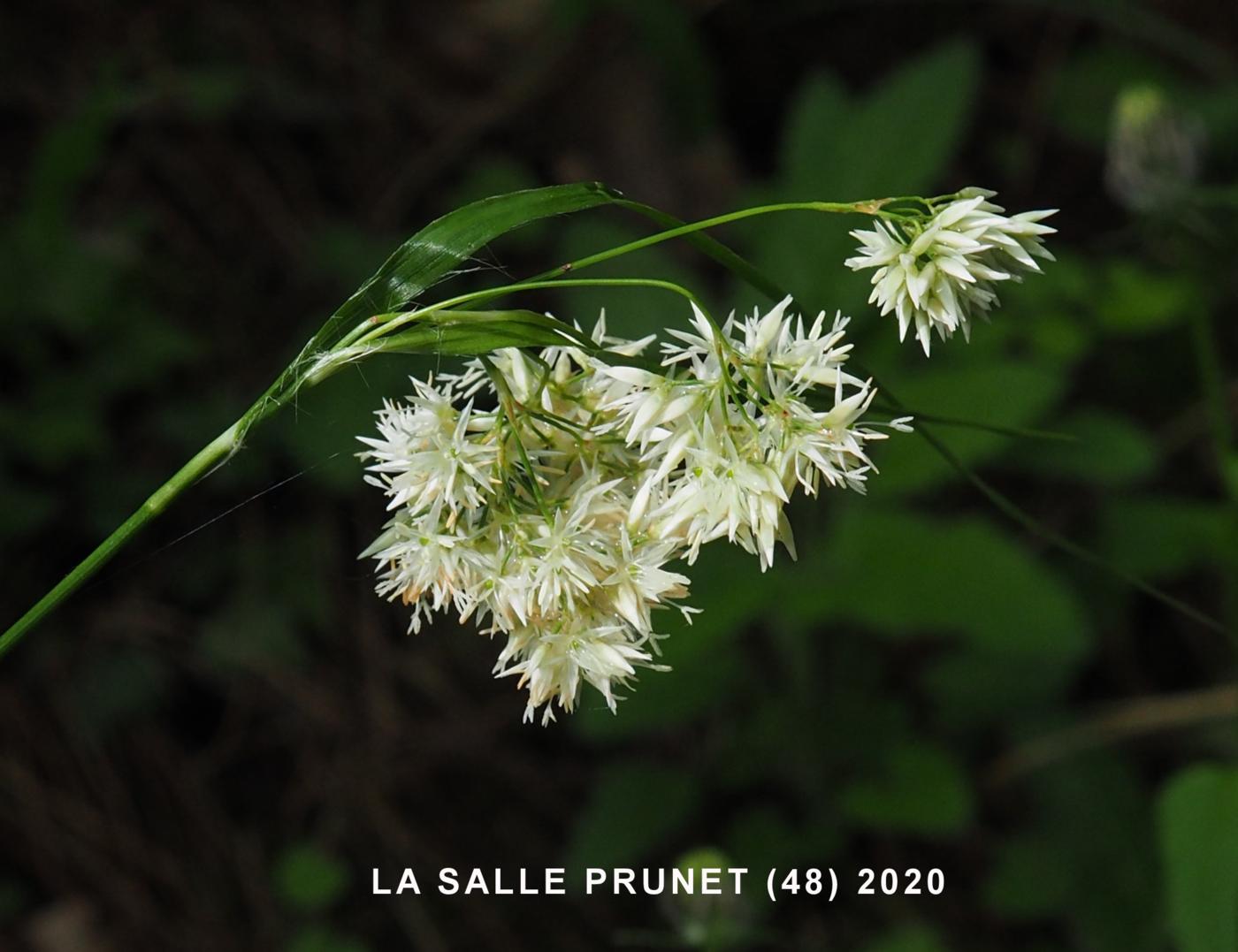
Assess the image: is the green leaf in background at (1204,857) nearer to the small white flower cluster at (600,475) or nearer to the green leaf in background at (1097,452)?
the green leaf in background at (1097,452)

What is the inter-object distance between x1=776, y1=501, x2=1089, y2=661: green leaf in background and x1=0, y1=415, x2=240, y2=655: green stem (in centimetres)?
Result: 165

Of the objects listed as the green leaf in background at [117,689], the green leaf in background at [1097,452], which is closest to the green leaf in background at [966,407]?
the green leaf in background at [1097,452]

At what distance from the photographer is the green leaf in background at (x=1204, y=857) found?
73.7 inches

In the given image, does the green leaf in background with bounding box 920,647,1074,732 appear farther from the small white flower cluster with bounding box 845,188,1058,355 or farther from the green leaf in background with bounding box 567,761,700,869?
the small white flower cluster with bounding box 845,188,1058,355

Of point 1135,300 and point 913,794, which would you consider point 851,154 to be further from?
point 913,794

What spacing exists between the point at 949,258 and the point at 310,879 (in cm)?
243

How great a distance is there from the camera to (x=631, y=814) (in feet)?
9.65

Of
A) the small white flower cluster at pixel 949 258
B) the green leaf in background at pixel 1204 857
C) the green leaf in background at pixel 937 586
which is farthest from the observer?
the green leaf in background at pixel 937 586

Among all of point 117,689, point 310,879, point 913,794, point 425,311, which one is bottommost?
point 425,311

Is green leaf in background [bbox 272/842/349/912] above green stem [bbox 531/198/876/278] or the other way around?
above

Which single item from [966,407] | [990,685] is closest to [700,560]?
[966,407]

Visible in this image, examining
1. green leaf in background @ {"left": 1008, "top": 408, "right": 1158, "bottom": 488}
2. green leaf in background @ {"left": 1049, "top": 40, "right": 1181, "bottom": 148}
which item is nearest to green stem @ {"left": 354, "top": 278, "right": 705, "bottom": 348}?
green leaf in background @ {"left": 1008, "top": 408, "right": 1158, "bottom": 488}

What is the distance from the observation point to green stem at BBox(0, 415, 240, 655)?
39.8 inches

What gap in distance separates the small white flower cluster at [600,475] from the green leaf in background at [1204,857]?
45.3 inches
